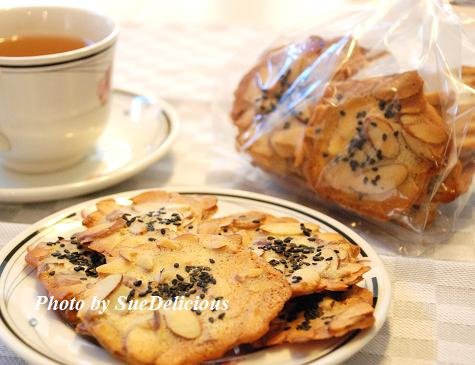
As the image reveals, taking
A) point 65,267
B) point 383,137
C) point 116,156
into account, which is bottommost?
point 116,156

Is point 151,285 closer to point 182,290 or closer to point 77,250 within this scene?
point 182,290

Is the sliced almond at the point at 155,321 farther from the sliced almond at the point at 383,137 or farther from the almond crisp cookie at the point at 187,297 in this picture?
the sliced almond at the point at 383,137

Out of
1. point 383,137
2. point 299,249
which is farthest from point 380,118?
point 299,249

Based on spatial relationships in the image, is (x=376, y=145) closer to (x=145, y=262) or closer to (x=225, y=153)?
(x=225, y=153)

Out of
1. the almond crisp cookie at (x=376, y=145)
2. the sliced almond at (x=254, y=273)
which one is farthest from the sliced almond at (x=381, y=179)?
the sliced almond at (x=254, y=273)

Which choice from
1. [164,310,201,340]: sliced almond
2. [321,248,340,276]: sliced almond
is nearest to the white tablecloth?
[321,248,340,276]: sliced almond

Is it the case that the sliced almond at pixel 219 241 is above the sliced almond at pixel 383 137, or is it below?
below

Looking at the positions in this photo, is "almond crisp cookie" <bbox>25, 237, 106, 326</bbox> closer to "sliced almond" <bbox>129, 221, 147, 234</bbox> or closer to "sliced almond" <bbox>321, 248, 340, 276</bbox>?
"sliced almond" <bbox>129, 221, 147, 234</bbox>
